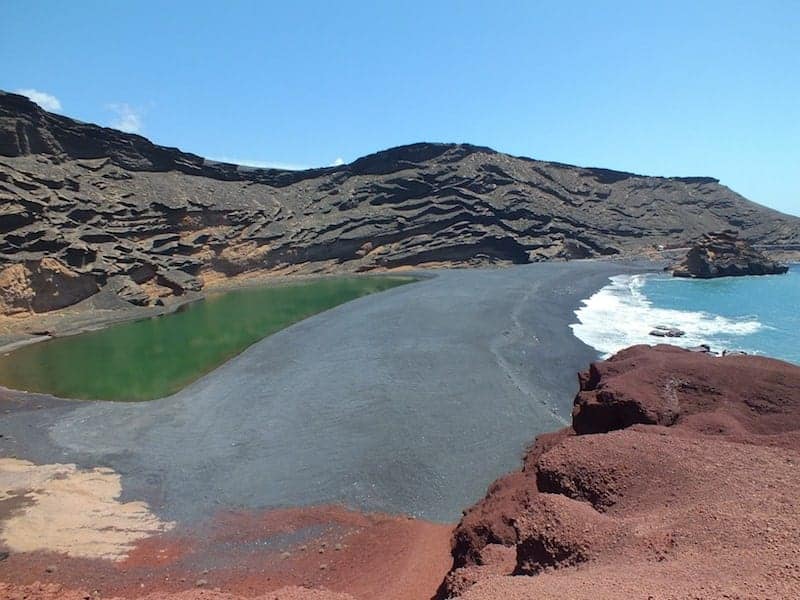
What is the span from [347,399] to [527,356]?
892 centimetres

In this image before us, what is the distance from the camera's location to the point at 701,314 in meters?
34.5

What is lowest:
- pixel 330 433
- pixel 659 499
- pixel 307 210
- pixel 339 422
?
pixel 330 433

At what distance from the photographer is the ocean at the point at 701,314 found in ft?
85.7

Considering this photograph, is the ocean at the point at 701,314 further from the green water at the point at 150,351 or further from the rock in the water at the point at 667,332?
the green water at the point at 150,351

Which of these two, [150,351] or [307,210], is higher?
[307,210]

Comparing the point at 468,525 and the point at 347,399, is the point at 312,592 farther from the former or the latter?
the point at 347,399

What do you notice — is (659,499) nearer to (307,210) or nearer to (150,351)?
(150,351)

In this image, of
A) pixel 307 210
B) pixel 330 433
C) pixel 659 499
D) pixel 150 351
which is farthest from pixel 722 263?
pixel 659 499

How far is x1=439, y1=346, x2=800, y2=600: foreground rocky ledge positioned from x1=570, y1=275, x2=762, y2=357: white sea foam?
15.1 metres

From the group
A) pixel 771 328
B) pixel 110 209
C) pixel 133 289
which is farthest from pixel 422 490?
pixel 110 209

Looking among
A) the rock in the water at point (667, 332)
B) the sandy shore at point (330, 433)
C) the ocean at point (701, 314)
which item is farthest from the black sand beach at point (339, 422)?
the rock in the water at point (667, 332)

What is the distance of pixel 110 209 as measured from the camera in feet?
170

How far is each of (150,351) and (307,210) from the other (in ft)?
149

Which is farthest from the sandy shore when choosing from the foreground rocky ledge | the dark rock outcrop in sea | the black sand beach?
the dark rock outcrop in sea
